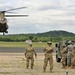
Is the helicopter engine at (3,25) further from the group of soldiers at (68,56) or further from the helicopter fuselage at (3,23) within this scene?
the group of soldiers at (68,56)

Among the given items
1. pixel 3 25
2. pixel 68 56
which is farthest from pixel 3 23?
pixel 68 56

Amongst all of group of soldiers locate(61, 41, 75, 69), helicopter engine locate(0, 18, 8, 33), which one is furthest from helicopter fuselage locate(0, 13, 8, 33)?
group of soldiers locate(61, 41, 75, 69)

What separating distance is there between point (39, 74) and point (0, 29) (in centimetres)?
3643

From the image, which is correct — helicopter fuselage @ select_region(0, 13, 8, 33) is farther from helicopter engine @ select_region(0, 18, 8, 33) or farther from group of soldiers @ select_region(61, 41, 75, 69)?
group of soldiers @ select_region(61, 41, 75, 69)

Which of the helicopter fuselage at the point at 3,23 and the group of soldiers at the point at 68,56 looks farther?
the helicopter fuselage at the point at 3,23

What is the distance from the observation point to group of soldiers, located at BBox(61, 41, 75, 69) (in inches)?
949

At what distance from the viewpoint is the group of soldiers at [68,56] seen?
24094 mm

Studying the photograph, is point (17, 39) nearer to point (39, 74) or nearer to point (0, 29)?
point (0, 29)

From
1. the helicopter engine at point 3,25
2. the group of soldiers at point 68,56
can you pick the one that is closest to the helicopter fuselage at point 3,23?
the helicopter engine at point 3,25

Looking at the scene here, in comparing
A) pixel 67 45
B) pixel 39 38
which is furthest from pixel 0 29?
pixel 39 38

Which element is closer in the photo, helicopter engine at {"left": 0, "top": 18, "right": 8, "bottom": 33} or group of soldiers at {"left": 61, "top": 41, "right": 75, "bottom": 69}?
group of soldiers at {"left": 61, "top": 41, "right": 75, "bottom": 69}

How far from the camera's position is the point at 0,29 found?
55.4 metres

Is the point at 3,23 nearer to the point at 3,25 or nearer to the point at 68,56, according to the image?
the point at 3,25

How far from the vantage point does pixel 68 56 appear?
81.1ft
